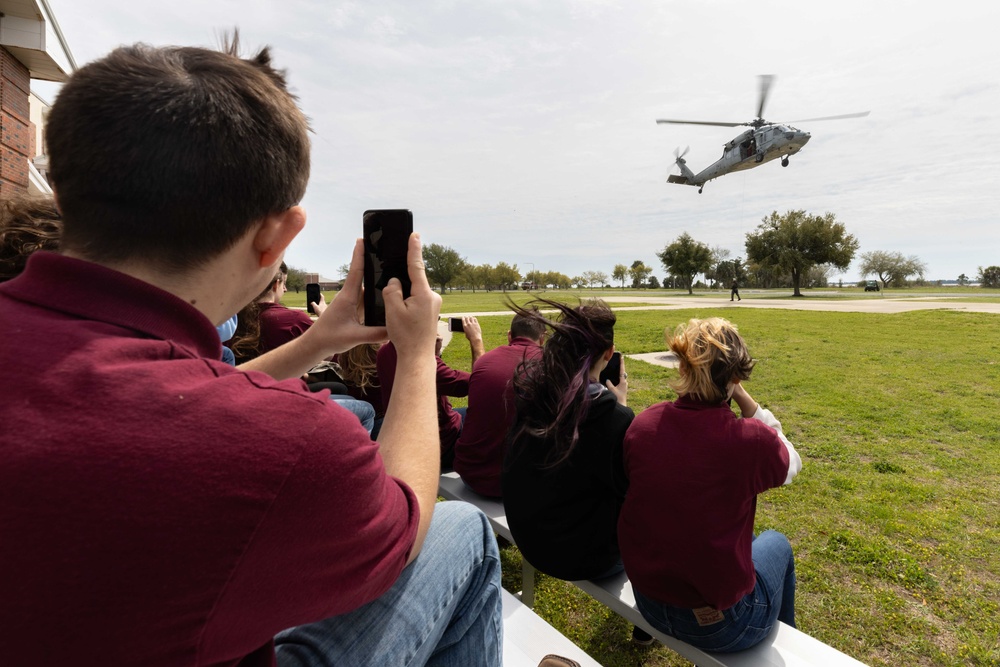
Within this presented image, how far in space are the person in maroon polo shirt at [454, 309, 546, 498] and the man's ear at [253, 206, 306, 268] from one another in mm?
2298

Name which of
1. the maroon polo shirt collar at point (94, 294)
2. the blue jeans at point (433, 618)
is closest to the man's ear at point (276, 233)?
the maroon polo shirt collar at point (94, 294)

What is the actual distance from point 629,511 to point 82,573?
1.98 m

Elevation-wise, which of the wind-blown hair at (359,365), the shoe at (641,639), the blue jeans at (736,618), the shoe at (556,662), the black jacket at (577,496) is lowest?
the shoe at (641,639)

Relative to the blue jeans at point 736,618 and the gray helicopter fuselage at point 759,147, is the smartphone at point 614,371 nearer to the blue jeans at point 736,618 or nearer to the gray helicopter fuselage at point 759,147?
the blue jeans at point 736,618

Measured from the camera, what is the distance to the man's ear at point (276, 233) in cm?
105

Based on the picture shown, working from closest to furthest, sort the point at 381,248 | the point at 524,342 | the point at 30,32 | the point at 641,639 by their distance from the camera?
the point at 381,248 → the point at 641,639 → the point at 524,342 → the point at 30,32

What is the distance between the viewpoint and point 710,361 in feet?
7.49

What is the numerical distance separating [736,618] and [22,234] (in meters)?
3.27

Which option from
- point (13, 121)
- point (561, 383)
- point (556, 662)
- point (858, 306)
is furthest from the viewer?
point (858, 306)

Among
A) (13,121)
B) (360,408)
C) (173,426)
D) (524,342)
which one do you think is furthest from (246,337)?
(13,121)

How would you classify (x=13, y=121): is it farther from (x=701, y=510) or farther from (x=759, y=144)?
(x=759, y=144)

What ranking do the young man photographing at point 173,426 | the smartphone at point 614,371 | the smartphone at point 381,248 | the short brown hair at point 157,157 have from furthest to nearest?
the smartphone at point 614,371 < the smartphone at point 381,248 < the short brown hair at point 157,157 < the young man photographing at point 173,426

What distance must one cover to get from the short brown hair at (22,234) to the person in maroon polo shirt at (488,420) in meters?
2.24

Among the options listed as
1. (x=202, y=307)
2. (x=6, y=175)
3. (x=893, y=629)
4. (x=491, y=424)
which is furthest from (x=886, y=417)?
(x=6, y=175)
